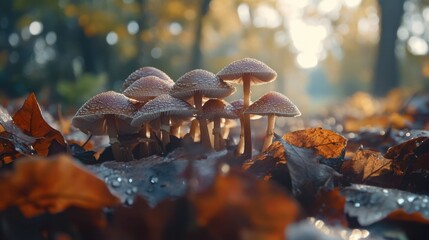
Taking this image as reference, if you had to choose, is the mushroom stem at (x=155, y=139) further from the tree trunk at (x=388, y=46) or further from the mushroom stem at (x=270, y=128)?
the tree trunk at (x=388, y=46)

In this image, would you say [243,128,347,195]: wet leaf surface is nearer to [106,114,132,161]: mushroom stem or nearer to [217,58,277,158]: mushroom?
[217,58,277,158]: mushroom

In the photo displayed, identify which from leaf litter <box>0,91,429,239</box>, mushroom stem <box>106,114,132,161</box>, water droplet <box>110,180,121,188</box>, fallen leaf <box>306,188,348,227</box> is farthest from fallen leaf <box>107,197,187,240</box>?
mushroom stem <box>106,114,132,161</box>

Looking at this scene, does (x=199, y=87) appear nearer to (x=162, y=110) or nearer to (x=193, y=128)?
(x=162, y=110)

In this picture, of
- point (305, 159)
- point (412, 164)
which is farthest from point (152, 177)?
point (412, 164)

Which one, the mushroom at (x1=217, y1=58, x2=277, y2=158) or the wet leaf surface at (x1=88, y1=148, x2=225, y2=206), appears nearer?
the wet leaf surface at (x1=88, y1=148, x2=225, y2=206)

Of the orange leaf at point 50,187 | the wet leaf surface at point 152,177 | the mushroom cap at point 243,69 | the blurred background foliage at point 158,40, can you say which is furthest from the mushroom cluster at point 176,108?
the blurred background foliage at point 158,40

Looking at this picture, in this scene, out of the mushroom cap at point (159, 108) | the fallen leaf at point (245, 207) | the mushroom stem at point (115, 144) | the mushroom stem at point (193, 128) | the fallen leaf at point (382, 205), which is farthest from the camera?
the mushroom stem at point (193, 128)

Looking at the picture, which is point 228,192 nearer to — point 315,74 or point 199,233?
point 199,233
